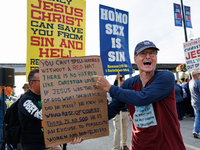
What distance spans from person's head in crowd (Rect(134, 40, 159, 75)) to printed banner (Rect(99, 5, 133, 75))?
2393 millimetres

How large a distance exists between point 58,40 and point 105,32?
4.31 feet

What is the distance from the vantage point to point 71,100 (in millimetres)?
1612

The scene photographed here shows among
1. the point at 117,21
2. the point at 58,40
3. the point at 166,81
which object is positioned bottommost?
the point at 166,81

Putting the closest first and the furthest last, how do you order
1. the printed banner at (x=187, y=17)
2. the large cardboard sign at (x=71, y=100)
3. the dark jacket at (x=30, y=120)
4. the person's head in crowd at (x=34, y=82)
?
the large cardboard sign at (x=71, y=100) < the dark jacket at (x=30, y=120) < the person's head in crowd at (x=34, y=82) < the printed banner at (x=187, y=17)

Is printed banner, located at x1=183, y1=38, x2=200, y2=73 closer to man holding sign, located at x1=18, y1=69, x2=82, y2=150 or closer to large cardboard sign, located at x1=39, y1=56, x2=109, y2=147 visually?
large cardboard sign, located at x1=39, y1=56, x2=109, y2=147

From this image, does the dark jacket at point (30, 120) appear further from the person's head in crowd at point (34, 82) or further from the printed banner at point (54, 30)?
the printed banner at point (54, 30)

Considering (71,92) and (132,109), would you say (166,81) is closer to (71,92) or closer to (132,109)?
(132,109)

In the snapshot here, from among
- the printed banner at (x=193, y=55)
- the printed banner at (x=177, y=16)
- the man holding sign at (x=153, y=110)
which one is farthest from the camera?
the printed banner at (x=177, y=16)

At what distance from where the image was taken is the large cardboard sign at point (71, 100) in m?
1.56

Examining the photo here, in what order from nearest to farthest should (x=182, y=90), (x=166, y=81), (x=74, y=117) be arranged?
(x=166, y=81) → (x=74, y=117) → (x=182, y=90)

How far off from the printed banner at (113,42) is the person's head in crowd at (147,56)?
7.85ft

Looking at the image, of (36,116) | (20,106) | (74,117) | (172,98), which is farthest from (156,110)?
(20,106)

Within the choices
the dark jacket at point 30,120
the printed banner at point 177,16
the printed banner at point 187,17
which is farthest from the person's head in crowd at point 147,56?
the printed banner at point 187,17

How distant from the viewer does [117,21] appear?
4402 mm
